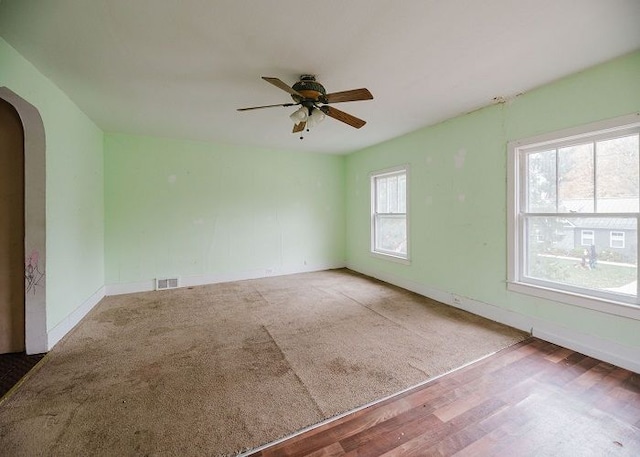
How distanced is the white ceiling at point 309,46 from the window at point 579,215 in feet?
2.12

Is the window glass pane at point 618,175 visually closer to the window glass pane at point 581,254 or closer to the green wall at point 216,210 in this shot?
the window glass pane at point 581,254

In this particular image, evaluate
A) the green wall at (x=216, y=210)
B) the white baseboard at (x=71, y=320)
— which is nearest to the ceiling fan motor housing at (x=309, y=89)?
the green wall at (x=216, y=210)

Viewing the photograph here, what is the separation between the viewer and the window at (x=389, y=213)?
452cm

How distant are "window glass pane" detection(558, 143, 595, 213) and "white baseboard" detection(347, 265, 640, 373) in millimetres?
1111

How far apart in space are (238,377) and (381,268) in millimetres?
3321

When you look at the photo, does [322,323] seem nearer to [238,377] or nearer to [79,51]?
[238,377]

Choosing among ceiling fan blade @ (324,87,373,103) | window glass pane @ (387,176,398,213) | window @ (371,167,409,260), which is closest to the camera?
ceiling fan blade @ (324,87,373,103)

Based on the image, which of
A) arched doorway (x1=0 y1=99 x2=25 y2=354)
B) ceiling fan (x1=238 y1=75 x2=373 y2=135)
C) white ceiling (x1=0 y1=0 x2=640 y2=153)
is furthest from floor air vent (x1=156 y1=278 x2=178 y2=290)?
ceiling fan (x1=238 y1=75 x2=373 y2=135)

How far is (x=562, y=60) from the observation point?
217 cm

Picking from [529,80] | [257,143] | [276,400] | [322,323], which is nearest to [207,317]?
[322,323]

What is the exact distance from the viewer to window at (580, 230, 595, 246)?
95.5 inches

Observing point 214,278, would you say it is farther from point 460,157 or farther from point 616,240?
point 616,240

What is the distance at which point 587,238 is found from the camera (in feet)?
8.05

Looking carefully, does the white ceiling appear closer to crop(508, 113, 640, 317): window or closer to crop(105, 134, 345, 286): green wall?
crop(508, 113, 640, 317): window
